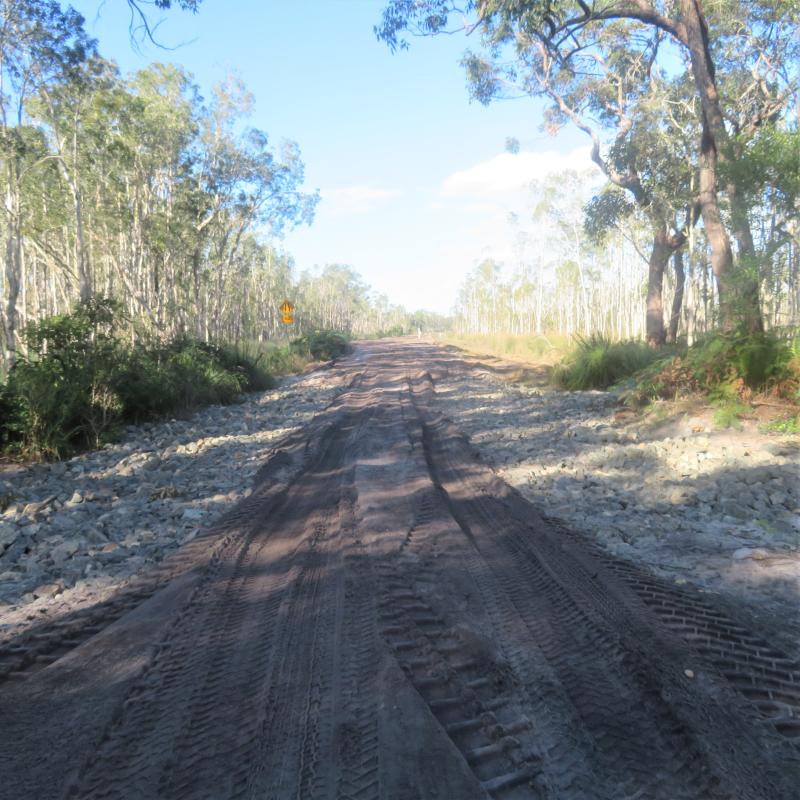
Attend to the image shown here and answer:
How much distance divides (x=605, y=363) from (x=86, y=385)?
1079 cm

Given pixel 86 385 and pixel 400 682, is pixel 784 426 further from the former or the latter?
pixel 86 385

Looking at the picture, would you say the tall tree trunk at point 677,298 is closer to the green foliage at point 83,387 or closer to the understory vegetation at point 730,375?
the understory vegetation at point 730,375

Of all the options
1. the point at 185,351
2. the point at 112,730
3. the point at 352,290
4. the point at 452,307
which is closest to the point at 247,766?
the point at 112,730

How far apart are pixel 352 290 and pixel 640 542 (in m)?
97.1

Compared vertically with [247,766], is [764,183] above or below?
above

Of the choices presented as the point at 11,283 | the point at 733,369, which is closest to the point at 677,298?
the point at 733,369

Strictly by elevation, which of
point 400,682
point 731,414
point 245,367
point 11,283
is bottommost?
point 400,682

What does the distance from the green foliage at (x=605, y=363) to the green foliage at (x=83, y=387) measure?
28.9 feet

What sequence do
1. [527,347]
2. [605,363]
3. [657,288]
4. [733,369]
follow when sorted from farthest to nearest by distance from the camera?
[527,347], [657,288], [605,363], [733,369]

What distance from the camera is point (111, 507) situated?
6062mm

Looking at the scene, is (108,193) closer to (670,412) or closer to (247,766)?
(670,412)

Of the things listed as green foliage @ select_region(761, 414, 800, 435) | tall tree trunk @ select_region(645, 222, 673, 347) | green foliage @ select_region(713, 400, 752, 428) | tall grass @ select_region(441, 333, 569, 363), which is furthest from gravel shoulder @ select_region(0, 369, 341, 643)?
tall tree trunk @ select_region(645, 222, 673, 347)

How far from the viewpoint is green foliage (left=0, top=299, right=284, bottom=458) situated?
7.98 m

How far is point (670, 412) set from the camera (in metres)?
8.82
